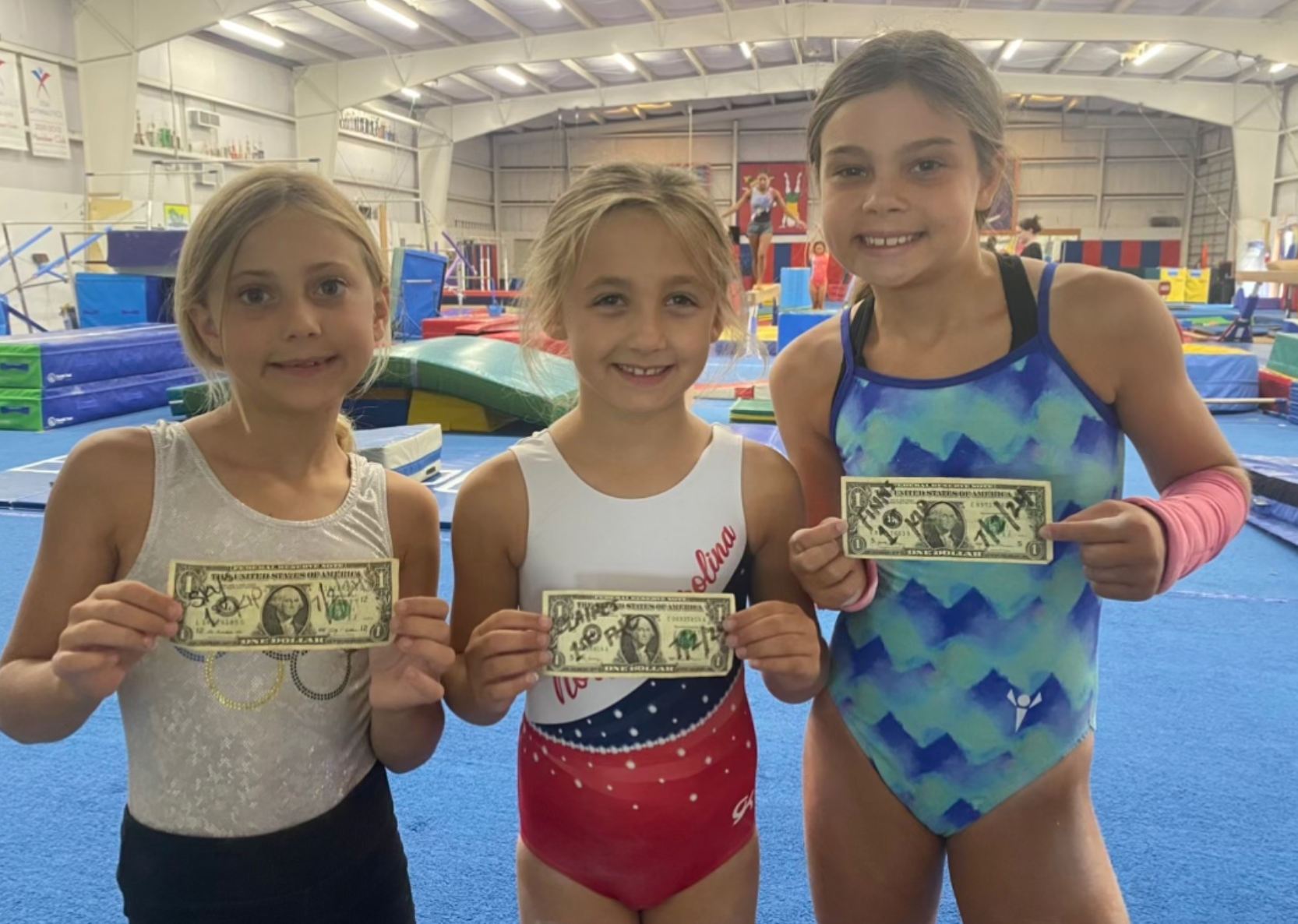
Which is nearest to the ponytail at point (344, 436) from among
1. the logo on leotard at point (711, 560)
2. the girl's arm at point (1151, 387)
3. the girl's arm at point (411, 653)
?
the girl's arm at point (411, 653)

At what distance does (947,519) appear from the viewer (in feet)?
4.36

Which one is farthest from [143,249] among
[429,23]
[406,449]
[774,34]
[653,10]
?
[774,34]

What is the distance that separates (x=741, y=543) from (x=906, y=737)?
1.27ft

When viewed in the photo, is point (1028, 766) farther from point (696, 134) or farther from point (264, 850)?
point (696, 134)

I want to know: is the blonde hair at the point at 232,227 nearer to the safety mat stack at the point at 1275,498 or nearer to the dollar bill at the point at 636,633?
the dollar bill at the point at 636,633

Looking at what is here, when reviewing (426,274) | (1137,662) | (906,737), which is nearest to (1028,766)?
(906,737)

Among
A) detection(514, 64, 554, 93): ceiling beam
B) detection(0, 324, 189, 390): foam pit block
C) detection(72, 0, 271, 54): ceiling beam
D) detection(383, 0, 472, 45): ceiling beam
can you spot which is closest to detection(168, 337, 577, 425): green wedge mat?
detection(0, 324, 189, 390): foam pit block

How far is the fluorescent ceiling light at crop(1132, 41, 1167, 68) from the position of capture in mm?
18141

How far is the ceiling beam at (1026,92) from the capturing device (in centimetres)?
2017

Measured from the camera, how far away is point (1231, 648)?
346 cm

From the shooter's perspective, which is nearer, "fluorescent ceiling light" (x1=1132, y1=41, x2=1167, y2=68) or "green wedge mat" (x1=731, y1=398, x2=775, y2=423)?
"green wedge mat" (x1=731, y1=398, x2=775, y2=423)

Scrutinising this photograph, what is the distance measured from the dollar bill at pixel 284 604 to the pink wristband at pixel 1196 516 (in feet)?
3.35

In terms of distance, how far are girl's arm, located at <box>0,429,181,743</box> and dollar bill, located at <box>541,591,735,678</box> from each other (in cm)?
49

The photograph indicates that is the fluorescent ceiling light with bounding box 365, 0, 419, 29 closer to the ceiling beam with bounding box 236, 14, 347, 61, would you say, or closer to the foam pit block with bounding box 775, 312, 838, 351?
the ceiling beam with bounding box 236, 14, 347, 61
